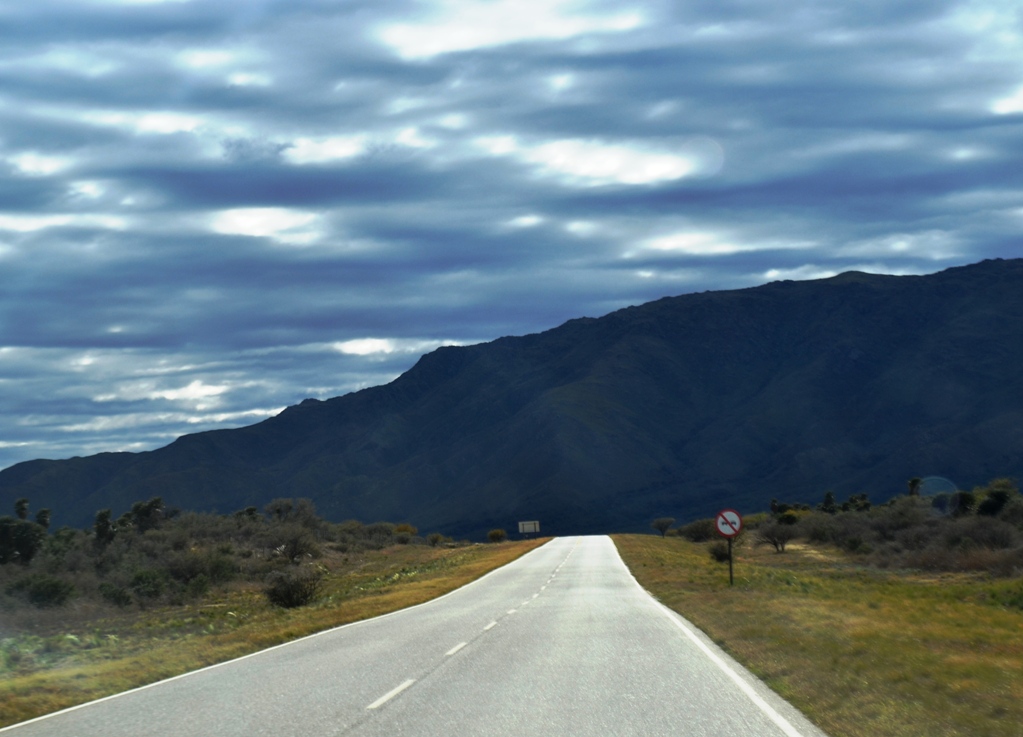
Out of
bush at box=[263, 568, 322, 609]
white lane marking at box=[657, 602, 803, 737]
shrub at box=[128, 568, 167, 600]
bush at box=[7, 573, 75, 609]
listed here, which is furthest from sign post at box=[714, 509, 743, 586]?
shrub at box=[128, 568, 167, 600]

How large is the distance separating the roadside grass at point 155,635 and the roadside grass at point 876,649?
862cm

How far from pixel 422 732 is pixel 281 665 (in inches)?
267

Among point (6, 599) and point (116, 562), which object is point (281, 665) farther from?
point (116, 562)

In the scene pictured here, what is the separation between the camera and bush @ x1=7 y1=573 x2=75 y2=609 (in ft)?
125

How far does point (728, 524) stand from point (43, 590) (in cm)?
2502

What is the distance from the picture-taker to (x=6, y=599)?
35.5 m

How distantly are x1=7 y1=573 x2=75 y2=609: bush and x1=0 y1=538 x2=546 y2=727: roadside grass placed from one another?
179 centimetres

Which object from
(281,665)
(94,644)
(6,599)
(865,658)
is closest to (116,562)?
(6,599)

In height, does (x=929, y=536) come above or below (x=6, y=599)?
below

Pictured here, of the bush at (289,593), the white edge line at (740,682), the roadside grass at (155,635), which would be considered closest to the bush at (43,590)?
the roadside grass at (155,635)

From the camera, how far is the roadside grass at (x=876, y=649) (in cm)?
1059

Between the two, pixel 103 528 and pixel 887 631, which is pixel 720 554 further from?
pixel 103 528

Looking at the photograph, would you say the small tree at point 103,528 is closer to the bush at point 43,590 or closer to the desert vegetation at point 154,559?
the desert vegetation at point 154,559

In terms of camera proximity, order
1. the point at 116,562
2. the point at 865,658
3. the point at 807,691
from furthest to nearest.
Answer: the point at 116,562 < the point at 865,658 < the point at 807,691
